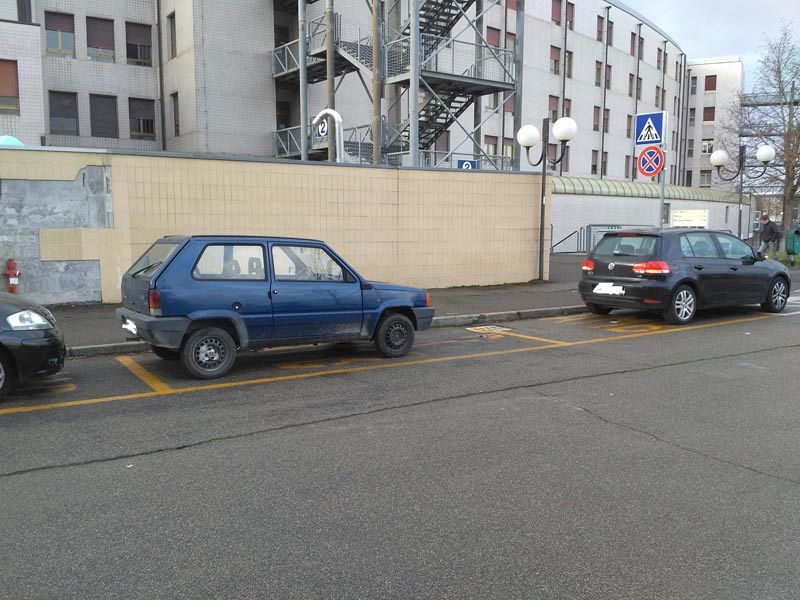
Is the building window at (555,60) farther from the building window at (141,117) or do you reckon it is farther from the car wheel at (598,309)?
the car wheel at (598,309)

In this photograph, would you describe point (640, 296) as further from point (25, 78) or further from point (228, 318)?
point (25, 78)

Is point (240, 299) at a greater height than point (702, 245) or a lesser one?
lesser

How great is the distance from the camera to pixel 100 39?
2597 cm

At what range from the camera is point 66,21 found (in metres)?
25.1

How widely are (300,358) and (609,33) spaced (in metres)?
44.4

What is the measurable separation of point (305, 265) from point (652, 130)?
33.0 feet

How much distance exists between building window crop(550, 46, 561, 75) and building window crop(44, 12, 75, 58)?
27.0m

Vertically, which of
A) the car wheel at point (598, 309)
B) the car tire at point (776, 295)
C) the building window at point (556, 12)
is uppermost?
the building window at point (556, 12)

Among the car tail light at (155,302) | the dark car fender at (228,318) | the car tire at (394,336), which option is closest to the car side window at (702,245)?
the car tire at (394,336)

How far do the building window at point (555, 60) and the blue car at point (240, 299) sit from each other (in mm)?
36552

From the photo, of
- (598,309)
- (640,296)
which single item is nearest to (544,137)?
(598,309)

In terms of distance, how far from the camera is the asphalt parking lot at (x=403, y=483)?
10.5 feet

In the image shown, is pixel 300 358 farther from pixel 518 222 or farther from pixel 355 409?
pixel 518 222

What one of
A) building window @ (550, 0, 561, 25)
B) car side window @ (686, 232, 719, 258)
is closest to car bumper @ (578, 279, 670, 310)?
car side window @ (686, 232, 719, 258)
